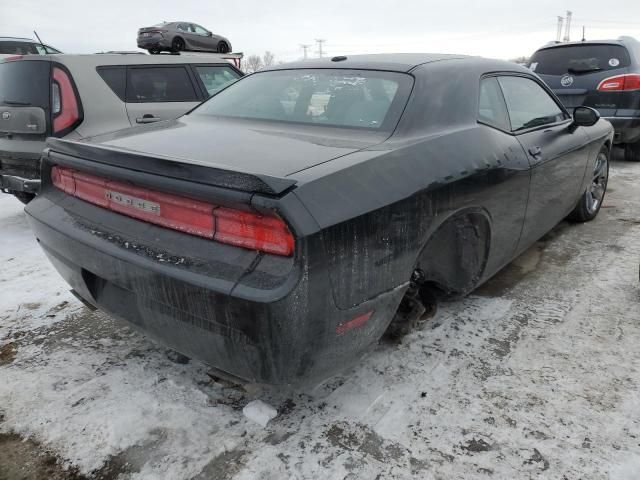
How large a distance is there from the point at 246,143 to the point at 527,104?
2144 millimetres

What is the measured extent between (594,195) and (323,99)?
11.0 ft

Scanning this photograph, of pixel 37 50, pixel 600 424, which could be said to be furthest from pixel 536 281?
pixel 37 50

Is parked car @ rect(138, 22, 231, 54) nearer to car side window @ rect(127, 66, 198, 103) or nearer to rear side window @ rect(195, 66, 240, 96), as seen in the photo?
rear side window @ rect(195, 66, 240, 96)

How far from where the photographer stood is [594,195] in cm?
473

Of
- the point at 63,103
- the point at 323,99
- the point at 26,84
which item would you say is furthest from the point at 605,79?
the point at 26,84

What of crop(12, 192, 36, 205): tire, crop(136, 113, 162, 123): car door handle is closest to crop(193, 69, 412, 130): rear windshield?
crop(136, 113, 162, 123): car door handle

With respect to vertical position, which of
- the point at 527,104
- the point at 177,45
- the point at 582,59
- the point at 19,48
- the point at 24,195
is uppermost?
the point at 177,45

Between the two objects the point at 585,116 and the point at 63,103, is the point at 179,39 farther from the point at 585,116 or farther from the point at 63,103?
the point at 585,116

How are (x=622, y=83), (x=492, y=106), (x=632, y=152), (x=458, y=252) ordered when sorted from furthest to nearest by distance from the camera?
(x=632, y=152), (x=622, y=83), (x=492, y=106), (x=458, y=252)

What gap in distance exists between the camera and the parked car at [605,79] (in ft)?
21.9

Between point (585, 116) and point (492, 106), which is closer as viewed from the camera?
point (492, 106)

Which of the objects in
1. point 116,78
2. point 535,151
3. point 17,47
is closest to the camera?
point 535,151

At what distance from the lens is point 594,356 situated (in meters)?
2.54

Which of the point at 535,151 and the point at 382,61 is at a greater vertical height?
the point at 382,61
